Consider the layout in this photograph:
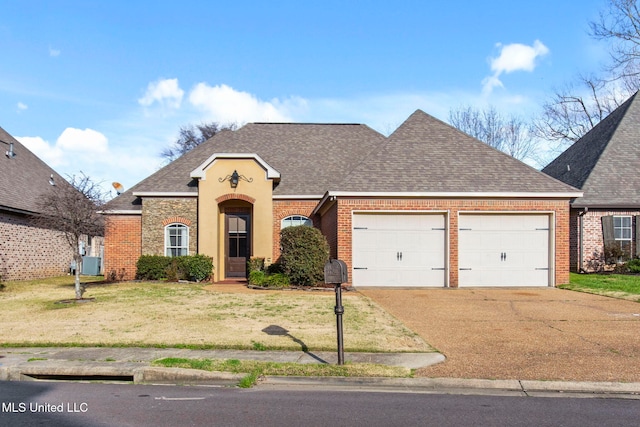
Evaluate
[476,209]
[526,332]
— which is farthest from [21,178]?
[526,332]

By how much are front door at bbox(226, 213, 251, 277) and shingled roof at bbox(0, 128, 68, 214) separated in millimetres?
6517

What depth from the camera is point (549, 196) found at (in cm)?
1667

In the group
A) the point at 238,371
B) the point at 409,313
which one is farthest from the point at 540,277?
the point at 238,371

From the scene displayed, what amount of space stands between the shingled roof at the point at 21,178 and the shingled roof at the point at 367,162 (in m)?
3.74

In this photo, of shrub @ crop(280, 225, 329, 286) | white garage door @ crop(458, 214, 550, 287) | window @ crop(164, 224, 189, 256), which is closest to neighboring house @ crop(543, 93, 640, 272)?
white garage door @ crop(458, 214, 550, 287)

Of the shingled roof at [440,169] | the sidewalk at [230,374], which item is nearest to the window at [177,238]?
the shingled roof at [440,169]

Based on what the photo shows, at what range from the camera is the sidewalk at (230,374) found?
21.4 feet

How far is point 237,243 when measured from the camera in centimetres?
2197

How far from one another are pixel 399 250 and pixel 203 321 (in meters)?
7.89

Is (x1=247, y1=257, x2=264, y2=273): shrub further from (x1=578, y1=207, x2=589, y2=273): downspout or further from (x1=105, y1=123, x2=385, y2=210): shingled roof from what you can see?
(x1=578, y1=207, x2=589, y2=273): downspout

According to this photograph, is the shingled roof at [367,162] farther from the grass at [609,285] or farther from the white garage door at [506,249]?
the grass at [609,285]

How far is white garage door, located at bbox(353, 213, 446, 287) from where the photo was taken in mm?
16859

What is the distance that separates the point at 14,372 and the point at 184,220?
1401 cm

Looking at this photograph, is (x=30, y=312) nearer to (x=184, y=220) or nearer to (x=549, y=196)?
(x=184, y=220)
